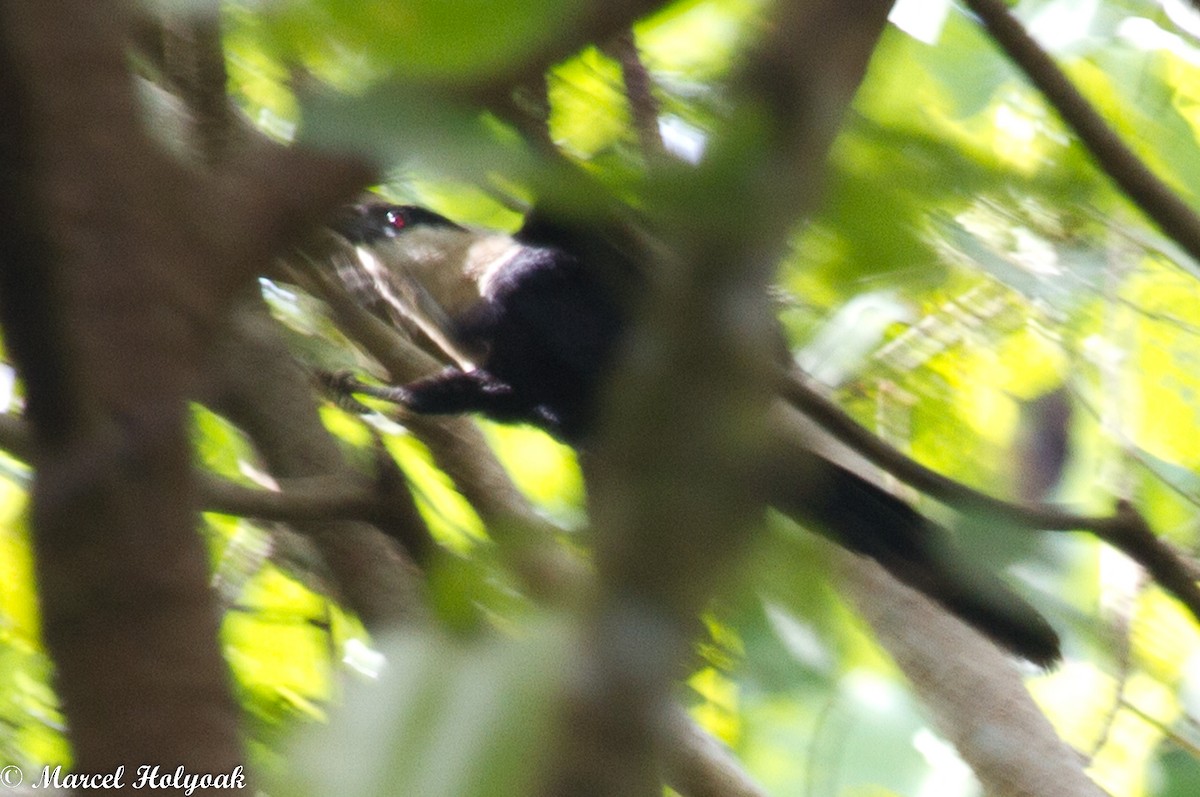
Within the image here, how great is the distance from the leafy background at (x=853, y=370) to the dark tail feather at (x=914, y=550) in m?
0.03

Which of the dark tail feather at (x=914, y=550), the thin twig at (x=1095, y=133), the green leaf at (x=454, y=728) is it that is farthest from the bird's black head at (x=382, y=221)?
the green leaf at (x=454, y=728)

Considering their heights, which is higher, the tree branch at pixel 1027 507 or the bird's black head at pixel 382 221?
the tree branch at pixel 1027 507

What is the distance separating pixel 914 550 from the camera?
1.37m

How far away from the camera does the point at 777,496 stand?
16.6 inches

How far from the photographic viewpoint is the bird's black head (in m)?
1.98

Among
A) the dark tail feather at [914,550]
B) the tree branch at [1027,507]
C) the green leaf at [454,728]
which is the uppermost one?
the green leaf at [454,728]

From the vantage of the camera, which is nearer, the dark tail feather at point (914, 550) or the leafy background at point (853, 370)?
the leafy background at point (853, 370)

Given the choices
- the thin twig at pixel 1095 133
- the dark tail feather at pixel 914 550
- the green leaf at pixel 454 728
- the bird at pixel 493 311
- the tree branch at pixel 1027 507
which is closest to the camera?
the green leaf at pixel 454 728

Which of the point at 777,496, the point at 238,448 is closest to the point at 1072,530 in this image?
the point at 777,496

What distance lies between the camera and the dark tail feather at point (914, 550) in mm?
658

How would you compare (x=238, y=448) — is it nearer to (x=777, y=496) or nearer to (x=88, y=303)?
(x=88, y=303)

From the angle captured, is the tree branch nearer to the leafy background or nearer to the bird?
the leafy background

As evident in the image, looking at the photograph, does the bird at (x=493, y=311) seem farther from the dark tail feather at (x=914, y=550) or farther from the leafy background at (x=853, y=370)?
the dark tail feather at (x=914, y=550)

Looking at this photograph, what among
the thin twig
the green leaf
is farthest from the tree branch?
the green leaf
